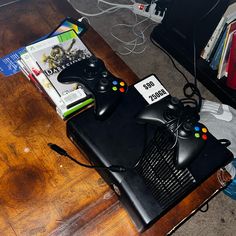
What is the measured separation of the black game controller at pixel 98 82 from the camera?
0.79m

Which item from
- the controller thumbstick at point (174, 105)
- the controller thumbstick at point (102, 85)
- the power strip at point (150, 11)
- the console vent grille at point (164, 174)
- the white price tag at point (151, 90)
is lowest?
the power strip at point (150, 11)

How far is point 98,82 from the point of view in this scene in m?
0.81

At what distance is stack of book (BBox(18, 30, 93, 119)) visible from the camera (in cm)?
84

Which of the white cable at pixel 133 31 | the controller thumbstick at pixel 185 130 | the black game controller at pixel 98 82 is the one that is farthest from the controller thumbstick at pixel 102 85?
the white cable at pixel 133 31

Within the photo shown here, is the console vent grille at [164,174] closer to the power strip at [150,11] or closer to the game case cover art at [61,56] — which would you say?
the game case cover art at [61,56]

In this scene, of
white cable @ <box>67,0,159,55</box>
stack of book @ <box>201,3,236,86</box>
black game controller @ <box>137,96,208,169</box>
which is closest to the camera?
black game controller @ <box>137,96,208,169</box>

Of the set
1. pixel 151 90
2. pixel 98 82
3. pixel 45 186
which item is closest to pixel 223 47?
pixel 151 90

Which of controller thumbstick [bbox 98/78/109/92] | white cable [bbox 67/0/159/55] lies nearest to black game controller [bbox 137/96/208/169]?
controller thumbstick [bbox 98/78/109/92]

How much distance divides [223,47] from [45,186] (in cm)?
102

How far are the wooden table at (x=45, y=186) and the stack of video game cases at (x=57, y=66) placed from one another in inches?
2.1

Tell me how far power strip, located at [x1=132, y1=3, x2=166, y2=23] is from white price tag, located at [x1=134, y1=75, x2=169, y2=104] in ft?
3.41

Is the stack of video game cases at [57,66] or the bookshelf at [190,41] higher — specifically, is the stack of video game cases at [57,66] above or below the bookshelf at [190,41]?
above

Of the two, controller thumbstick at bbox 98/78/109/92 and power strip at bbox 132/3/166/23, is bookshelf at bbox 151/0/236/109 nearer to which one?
power strip at bbox 132/3/166/23

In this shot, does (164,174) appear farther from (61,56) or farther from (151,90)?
(61,56)
